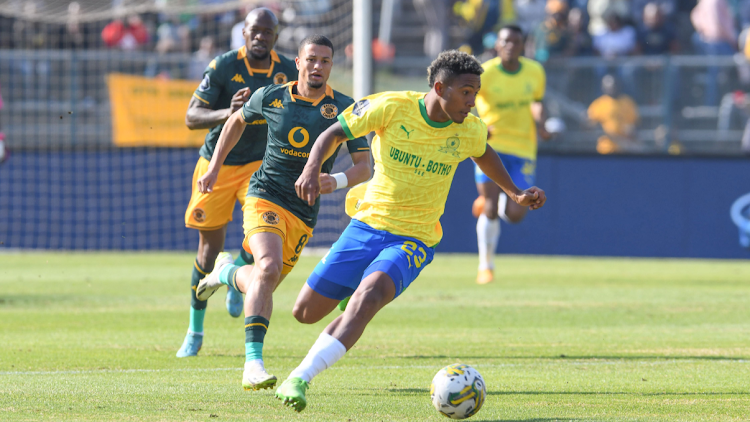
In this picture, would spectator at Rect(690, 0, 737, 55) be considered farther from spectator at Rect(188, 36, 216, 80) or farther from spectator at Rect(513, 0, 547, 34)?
spectator at Rect(188, 36, 216, 80)

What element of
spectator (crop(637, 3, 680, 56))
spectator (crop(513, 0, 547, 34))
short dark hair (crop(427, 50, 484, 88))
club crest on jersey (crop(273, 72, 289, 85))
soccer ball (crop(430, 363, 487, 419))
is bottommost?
soccer ball (crop(430, 363, 487, 419))

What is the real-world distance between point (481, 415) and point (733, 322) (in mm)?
5239

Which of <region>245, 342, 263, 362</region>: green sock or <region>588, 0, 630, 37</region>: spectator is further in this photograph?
<region>588, 0, 630, 37</region>: spectator

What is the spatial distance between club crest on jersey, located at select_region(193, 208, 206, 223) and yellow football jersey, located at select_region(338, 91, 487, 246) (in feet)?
8.06

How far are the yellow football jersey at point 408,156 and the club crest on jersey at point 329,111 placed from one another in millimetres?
783

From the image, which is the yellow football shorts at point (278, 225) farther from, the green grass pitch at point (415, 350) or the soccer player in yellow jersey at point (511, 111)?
the soccer player in yellow jersey at point (511, 111)

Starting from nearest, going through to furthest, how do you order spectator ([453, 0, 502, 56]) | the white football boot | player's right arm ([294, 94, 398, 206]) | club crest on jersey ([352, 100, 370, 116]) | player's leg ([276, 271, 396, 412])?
player's leg ([276, 271, 396, 412])
player's right arm ([294, 94, 398, 206])
club crest on jersey ([352, 100, 370, 116])
the white football boot
spectator ([453, 0, 502, 56])

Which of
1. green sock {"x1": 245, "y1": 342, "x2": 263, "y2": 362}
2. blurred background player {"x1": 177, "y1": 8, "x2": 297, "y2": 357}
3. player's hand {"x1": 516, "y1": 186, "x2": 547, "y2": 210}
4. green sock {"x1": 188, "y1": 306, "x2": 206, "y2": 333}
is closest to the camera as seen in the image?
green sock {"x1": 245, "y1": 342, "x2": 263, "y2": 362}

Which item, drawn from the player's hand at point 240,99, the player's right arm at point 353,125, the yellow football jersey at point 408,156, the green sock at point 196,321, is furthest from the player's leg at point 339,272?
the green sock at point 196,321

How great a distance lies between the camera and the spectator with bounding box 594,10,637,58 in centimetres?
2061

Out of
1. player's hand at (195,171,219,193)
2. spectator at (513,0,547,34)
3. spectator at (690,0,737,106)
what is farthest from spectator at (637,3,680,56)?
player's hand at (195,171,219,193)

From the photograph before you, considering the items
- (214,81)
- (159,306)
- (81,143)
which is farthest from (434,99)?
(81,143)

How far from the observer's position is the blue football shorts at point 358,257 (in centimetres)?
604

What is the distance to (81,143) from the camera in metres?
18.4
